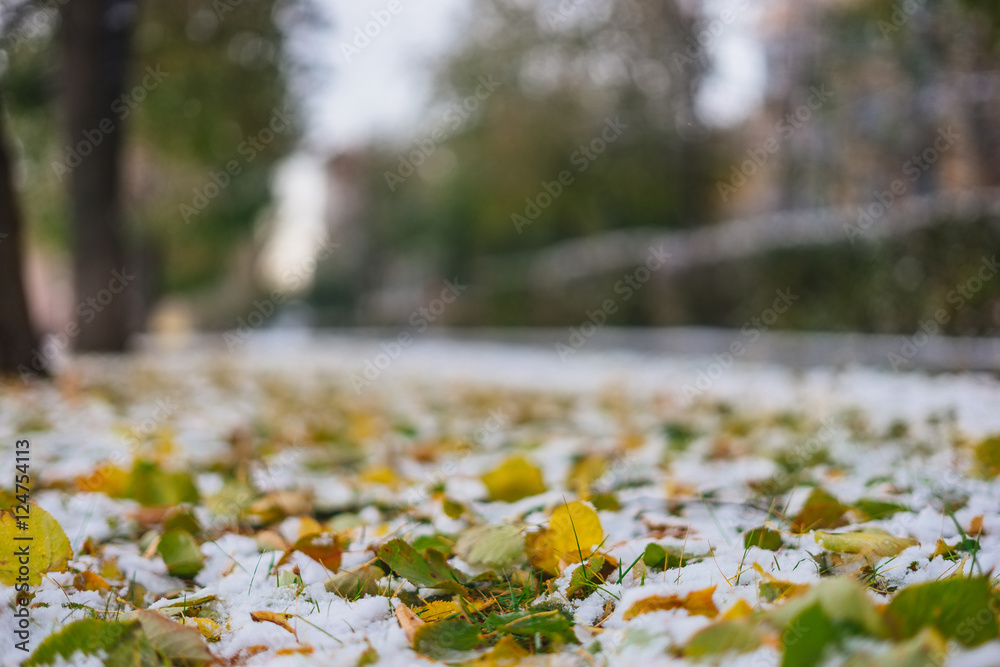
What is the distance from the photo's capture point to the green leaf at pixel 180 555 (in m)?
1.44

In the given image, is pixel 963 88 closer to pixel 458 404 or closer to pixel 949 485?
pixel 458 404

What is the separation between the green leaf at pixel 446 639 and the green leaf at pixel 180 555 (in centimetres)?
65

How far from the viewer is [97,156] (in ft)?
24.5

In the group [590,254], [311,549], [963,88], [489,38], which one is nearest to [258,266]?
[489,38]

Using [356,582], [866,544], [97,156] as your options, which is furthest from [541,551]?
[97,156]

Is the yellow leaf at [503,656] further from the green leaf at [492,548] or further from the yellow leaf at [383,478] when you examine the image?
the yellow leaf at [383,478]

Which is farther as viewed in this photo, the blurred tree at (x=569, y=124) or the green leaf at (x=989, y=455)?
the blurred tree at (x=569, y=124)

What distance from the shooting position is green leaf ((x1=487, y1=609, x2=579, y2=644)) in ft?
3.42

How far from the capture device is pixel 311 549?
139cm

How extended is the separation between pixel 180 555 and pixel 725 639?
1.10m

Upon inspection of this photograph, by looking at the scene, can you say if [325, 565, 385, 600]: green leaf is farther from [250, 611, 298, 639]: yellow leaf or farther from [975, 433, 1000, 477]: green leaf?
[975, 433, 1000, 477]: green leaf

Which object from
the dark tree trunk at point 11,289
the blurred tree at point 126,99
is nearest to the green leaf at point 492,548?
the dark tree trunk at point 11,289

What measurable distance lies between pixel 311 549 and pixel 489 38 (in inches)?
649

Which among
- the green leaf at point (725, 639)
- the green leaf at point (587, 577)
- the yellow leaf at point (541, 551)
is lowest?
the yellow leaf at point (541, 551)
